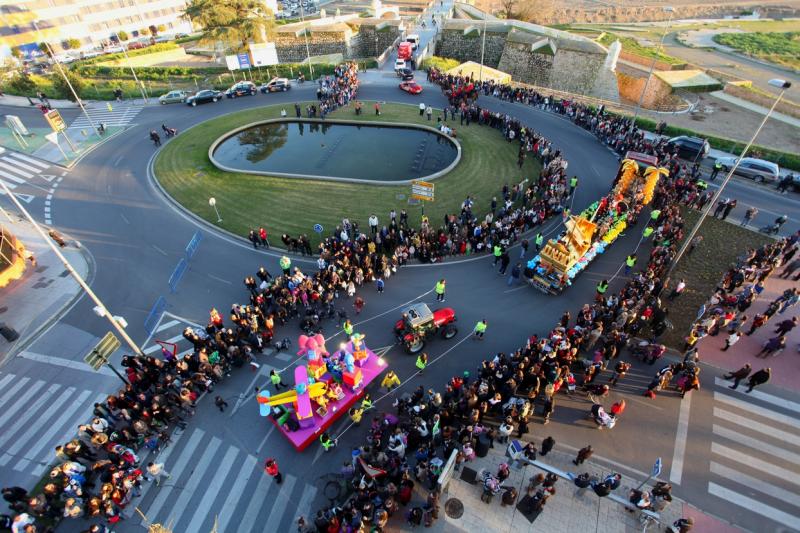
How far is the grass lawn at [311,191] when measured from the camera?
85.1 feet

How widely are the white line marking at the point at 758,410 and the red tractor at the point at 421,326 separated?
11.0 metres

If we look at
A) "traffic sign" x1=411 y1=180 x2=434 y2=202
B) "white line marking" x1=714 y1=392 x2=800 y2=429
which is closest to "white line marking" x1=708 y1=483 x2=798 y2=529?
"white line marking" x1=714 y1=392 x2=800 y2=429

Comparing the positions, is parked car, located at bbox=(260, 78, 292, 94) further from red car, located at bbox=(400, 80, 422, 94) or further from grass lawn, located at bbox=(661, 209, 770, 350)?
grass lawn, located at bbox=(661, 209, 770, 350)

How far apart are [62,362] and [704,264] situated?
33896mm

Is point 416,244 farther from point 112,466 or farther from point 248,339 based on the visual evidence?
point 112,466

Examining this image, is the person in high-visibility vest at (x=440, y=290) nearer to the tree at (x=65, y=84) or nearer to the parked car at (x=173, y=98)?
→ the parked car at (x=173, y=98)

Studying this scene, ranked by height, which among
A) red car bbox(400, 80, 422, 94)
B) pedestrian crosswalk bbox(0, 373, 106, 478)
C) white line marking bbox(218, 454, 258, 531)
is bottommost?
white line marking bbox(218, 454, 258, 531)

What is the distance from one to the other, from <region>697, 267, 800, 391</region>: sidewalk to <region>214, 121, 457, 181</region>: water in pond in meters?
21.6

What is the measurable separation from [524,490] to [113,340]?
616 inches

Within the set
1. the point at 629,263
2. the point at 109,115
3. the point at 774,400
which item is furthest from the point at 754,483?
the point at 109,115

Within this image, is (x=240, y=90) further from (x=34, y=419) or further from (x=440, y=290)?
(x=34, y=419)

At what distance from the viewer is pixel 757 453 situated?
13711mm

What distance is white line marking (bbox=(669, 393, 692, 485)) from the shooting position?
43.2 feet

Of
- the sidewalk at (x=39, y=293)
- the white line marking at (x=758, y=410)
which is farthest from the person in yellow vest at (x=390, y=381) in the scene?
the sidewalk at (x=39, y=293)
